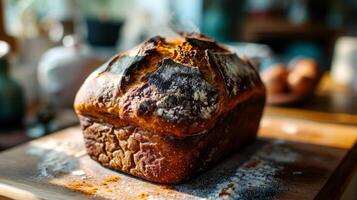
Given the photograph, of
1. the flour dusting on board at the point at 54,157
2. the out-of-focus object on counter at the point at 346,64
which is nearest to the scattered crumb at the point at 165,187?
the flour dusting on board at the point at 54,157

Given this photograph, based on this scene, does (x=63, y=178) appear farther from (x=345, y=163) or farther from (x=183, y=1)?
(x=183, y=1)

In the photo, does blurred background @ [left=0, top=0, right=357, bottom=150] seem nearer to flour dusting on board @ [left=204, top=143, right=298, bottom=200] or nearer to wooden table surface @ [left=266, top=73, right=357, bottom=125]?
wooden table surface @ [left=266, top=73, right=357, bottom=125]

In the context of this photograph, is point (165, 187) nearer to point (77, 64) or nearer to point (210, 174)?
point (210, 174)

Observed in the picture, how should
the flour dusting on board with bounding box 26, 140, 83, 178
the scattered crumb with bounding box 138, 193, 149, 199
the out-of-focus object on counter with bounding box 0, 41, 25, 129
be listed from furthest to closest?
1. the out-of-focus object on counter with bounding box 0, 41, 25, 129
2. the flour dusting on board with bounding box 26, 140, 83, 178
3. the scattered crumb with bounding box 138, 193, 149, 199

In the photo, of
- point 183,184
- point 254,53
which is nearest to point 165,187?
point 183,184

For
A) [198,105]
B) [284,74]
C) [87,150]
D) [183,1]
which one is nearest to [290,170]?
[198,105]

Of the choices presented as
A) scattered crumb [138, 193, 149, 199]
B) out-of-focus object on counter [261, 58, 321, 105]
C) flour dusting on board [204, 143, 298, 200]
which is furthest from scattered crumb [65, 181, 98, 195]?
out-of-focus object on counter [261, 58, 321, 105]
